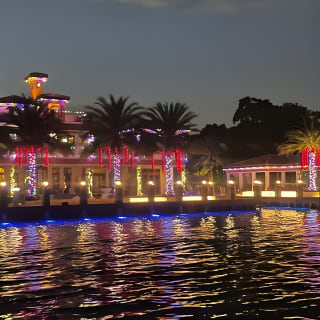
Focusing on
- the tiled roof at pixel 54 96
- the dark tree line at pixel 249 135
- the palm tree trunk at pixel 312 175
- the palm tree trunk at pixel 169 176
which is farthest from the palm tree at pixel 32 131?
the dark tree line at pixel 249 135

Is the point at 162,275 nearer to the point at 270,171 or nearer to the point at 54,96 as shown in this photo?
the point at 270,171

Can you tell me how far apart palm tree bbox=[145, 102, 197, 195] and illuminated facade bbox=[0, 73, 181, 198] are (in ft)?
9.27

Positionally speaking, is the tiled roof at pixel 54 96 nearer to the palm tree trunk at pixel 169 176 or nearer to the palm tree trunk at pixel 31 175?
the palm tree trunk at pixel 31 175

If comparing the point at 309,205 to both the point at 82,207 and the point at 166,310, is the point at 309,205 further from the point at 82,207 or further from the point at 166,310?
the point at 166,310

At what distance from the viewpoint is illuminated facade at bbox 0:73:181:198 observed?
205ft

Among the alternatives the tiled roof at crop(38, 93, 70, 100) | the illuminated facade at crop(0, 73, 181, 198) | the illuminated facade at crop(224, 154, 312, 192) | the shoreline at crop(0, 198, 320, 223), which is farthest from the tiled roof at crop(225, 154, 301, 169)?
the tiled roof at crop(38, 93, 70, 100)

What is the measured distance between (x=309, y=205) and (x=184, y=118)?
1693 cm

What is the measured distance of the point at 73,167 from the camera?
6600 centimetres

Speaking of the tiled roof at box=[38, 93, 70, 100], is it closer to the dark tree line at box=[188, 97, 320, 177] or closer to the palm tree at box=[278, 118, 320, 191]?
the dark tree line at box=[188, 97, 320, 177]

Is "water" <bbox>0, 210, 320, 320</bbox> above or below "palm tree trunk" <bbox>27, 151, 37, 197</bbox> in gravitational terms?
below

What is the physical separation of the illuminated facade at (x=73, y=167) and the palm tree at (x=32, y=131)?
559 centimetres

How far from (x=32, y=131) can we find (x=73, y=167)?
535 inches

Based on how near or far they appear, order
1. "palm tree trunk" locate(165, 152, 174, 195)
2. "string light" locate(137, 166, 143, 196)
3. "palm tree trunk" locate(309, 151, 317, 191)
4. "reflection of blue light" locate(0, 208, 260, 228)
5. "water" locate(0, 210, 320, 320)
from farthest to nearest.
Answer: "string light" locate(137, 166, 143, 196)
"palm tree trunk" locate(165, 152, 174, 195)
"palm tree trunk" locate(309, 151, 317, 191)
"reflection of blue light" locate(0, 208, 260, 228)
"water" locate(0, 210, 320, 320)

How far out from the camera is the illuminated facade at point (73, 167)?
6250 centimetres
